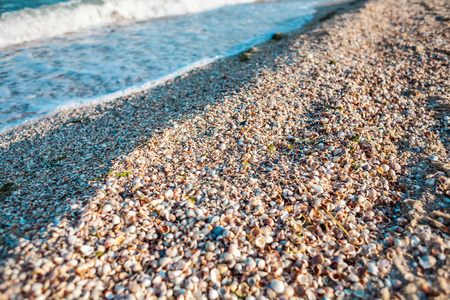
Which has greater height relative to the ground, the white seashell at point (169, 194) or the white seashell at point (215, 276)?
the white seashell at point (169, 194)

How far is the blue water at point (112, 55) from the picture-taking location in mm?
7293

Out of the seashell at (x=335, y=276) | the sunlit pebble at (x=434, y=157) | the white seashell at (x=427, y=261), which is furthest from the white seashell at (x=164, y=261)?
the sunlit pebble at (x=434, y=157)

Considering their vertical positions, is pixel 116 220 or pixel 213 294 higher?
pixel 116 220

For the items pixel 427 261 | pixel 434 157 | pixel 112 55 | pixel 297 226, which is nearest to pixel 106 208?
pixel 297 226

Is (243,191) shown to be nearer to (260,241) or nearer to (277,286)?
(260,241)

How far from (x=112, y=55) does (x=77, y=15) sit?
229 inches

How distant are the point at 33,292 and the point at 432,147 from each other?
5.40m

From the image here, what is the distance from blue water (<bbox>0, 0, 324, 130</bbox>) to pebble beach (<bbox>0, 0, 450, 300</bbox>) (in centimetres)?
135

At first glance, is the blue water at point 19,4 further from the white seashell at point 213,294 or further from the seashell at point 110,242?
the white seashell at point 213,294

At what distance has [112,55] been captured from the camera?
9633 millimetres

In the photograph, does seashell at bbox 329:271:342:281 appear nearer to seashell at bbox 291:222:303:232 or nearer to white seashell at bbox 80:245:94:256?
seashell at bbox 291:222:303:232

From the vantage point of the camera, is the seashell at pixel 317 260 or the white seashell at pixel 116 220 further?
the white seashell at pixel 116 220

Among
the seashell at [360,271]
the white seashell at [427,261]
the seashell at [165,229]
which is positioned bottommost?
the seashell at [360,271]

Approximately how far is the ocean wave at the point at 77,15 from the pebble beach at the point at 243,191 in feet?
26.4
